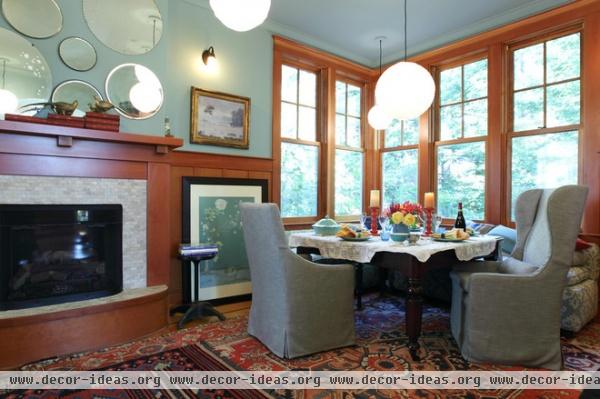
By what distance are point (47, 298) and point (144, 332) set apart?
68cm

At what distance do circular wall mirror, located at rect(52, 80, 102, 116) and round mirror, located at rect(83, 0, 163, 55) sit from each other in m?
0.41

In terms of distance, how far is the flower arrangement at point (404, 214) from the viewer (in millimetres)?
2328

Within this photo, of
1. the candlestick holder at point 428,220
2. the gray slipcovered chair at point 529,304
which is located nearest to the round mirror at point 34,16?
the candlestick holder at point 428,220

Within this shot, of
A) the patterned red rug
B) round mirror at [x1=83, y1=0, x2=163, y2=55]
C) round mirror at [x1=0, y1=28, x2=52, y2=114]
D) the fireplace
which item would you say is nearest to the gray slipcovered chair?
the patterned red rug

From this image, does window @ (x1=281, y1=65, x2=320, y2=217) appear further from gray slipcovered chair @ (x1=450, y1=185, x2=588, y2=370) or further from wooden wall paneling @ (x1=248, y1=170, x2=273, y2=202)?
gray slipcovered chair @ (x1=450, y1=185, x2=588, y2=370)

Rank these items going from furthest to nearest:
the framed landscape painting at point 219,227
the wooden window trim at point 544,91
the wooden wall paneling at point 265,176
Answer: the wooden wall paneling at point 265,176
the framed landscape painting at point 219,227
the wooden window trim at point 544,91

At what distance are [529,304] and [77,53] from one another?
11.6ft

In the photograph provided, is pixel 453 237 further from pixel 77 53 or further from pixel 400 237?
pixel 77 53

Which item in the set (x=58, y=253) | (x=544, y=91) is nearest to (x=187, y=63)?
(x=58, y=253)

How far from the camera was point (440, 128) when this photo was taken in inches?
174

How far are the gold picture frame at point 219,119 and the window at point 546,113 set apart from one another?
2.84 m

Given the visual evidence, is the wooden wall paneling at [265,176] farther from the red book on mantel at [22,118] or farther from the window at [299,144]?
the red book on mantel at [22,118]

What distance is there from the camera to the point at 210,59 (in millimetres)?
3477

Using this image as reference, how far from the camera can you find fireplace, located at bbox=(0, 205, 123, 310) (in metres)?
2.31
